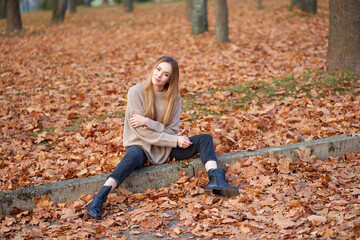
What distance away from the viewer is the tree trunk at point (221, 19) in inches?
411

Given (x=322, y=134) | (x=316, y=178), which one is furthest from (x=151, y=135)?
(x=322, y=134)

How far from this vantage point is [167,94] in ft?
14.2

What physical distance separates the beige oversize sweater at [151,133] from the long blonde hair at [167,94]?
5cm

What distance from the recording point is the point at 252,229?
11.0ft

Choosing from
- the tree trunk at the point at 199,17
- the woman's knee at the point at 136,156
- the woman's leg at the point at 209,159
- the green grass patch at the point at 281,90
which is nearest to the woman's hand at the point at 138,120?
the woman's knee at the point at 136,156

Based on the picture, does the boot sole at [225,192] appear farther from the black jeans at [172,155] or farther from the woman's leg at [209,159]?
the black jeans at [172,155]

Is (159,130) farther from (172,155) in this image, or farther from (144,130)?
(172,155)

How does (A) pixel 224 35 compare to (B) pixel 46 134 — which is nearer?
(B) pixel 46 134

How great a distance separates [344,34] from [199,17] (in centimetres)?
617

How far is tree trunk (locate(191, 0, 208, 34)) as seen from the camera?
39.8ft

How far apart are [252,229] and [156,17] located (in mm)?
15629

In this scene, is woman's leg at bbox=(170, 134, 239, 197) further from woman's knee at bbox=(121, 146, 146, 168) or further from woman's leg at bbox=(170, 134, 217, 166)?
woman's knee at bbox=(121, 146, 146, 168)

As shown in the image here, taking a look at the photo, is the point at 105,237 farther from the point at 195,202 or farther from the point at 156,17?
the point at 156,17

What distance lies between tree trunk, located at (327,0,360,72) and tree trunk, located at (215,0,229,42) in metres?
3.97
